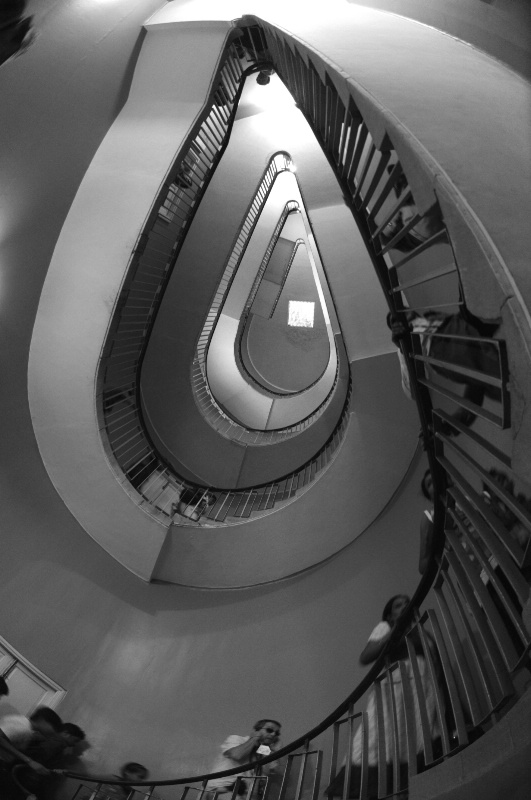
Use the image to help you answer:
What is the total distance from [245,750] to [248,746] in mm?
50

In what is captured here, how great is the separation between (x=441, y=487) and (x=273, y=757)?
3.28 meters

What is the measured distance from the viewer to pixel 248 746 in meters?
5.05

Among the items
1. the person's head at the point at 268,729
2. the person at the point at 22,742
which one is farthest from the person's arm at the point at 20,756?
the person's head at the point at 268,729

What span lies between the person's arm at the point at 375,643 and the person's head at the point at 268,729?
47.2 inches

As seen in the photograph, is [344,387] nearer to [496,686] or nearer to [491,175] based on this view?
[496,686]

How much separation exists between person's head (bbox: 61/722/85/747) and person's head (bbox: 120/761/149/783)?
593 millimetres

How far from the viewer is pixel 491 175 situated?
1933mm

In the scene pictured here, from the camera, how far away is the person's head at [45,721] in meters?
5.11

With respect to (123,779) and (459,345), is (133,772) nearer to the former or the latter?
(123,779)

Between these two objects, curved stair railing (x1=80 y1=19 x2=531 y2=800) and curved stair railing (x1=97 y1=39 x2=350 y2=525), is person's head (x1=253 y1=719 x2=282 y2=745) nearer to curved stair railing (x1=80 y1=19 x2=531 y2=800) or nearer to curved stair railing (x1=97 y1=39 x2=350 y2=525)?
curved stair railing (x1=80 y1=19 x2=531 y2=800)

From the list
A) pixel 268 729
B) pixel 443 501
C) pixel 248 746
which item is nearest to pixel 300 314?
pixel 268 729

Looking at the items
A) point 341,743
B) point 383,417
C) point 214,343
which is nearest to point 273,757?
point 341,743

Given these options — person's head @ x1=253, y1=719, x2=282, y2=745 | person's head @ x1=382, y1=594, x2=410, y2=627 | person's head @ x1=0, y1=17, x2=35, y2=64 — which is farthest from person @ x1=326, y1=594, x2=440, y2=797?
person's head @ x1=0, y1=17, x2=35, y2=64

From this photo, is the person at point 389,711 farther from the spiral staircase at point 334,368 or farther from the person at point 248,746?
the person at point 248,746
